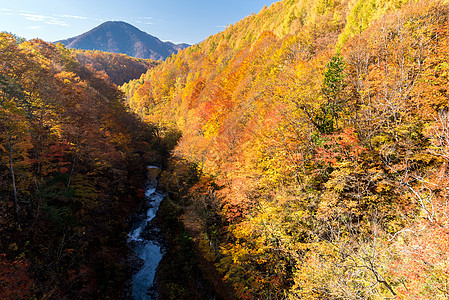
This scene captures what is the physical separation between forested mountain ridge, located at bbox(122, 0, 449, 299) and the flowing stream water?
6.39 metres

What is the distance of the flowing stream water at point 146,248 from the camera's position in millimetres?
20664

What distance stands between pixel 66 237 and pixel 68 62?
5260cm

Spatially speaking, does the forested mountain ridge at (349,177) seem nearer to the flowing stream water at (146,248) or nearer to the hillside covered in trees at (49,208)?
the flowing stream water at (146,248)

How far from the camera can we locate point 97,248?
68.8ft

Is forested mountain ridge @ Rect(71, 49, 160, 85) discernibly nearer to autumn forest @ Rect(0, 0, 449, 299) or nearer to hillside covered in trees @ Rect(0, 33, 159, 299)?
hillside covered in trees @ Rect(0, 33, 159, 299)

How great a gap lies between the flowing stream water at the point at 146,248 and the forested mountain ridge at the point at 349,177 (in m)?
6.39

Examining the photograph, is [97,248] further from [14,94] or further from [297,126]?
[297,126]

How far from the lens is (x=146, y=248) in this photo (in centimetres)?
2617

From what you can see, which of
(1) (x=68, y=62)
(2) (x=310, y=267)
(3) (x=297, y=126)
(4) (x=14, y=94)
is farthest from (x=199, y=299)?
(1) (x=68, y=62)

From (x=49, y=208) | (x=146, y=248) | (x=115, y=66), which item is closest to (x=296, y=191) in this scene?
(x=49, y=208)

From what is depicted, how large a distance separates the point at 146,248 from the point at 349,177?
25323mm

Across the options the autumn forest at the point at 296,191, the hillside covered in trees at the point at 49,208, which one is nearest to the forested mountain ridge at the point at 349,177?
the autumn forest at the point at 296,191

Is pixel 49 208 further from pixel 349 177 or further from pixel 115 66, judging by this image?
pixel 115 66

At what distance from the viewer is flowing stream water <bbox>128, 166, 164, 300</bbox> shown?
2066cm
